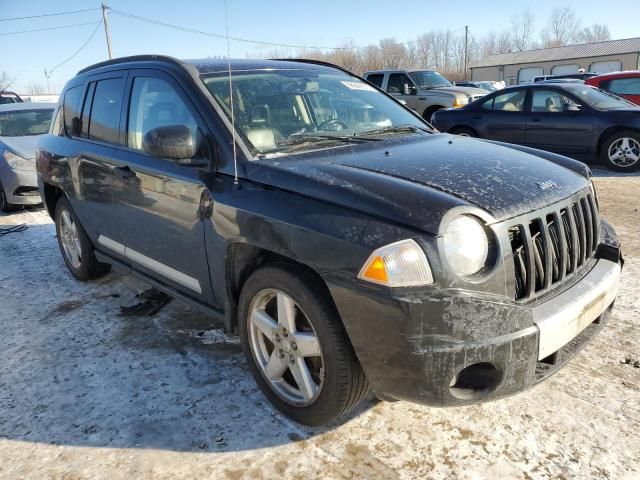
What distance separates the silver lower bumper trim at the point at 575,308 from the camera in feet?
7.08

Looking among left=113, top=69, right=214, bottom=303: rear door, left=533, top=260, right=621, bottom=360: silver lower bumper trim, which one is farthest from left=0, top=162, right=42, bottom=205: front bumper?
left=533, top=260, right=621, bottom=360: silver lower bumper trim

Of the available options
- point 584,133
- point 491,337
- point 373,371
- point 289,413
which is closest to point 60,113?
point 289,413

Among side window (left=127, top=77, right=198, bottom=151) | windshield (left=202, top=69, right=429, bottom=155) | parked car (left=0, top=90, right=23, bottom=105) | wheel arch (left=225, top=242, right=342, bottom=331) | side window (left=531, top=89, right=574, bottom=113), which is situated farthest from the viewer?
parked car (left=0, top=90, right=23, bottom=105)

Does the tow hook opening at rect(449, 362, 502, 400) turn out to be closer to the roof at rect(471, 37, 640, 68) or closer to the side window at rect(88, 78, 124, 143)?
the side window at rect(88, 78, 124, 143)

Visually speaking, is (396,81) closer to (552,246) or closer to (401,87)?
(401,87)

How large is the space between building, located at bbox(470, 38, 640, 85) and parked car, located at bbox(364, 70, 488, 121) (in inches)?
1308

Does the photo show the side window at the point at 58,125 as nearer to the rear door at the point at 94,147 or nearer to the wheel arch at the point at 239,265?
the rear door at the point at 94,147

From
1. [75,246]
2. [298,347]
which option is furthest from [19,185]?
[298,347]

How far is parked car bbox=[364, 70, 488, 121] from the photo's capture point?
13633mm

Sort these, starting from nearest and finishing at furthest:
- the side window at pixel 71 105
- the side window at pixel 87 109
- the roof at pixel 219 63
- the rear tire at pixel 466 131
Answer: the roof at pixel 219 63 → the side window at pixel 87 109 → the side window at pixel 71 105 → the rear tire at pixel 466 131

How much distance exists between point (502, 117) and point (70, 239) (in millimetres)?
8145

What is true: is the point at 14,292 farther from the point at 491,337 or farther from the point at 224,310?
the point at 491,337

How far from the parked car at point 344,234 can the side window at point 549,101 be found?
682cm

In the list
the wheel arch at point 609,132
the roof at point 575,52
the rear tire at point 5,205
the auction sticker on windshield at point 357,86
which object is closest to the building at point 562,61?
the roof at point 575,52
